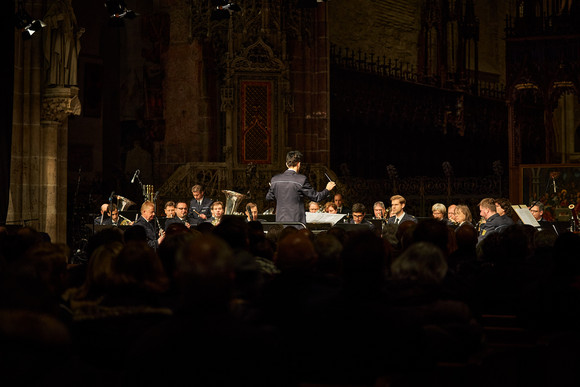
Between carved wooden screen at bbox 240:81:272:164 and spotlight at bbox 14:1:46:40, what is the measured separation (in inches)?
233

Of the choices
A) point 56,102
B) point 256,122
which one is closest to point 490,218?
point 56,102

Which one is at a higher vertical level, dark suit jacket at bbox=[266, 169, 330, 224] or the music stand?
dark suit jacket at bbox=[266, 169, 330, 224]

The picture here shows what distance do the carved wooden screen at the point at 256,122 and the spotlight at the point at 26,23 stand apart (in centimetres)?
592

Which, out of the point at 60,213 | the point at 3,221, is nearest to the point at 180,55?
the point at 60,213

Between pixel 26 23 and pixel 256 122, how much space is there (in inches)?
250

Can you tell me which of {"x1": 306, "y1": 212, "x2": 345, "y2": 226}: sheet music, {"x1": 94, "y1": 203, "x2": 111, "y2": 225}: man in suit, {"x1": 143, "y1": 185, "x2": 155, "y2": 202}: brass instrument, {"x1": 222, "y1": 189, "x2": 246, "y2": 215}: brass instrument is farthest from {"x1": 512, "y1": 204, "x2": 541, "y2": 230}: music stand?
{"x1": 143, "y1": 185, "x2": 155, "y2": 202}: brass instrument

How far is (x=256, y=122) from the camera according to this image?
18781 millimetres

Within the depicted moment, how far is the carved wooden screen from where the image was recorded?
18703 mm

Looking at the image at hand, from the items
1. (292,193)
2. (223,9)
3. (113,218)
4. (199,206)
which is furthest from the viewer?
(223,9)

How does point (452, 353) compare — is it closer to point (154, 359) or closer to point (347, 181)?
point (154, 359)

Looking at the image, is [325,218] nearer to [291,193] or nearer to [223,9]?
[291,193]

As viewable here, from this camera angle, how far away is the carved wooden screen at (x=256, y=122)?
18.7 meters

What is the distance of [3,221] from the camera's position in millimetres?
12820

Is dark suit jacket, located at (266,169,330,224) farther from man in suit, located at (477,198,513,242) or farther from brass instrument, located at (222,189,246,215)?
man in suit, located at (477,198,513,242)
